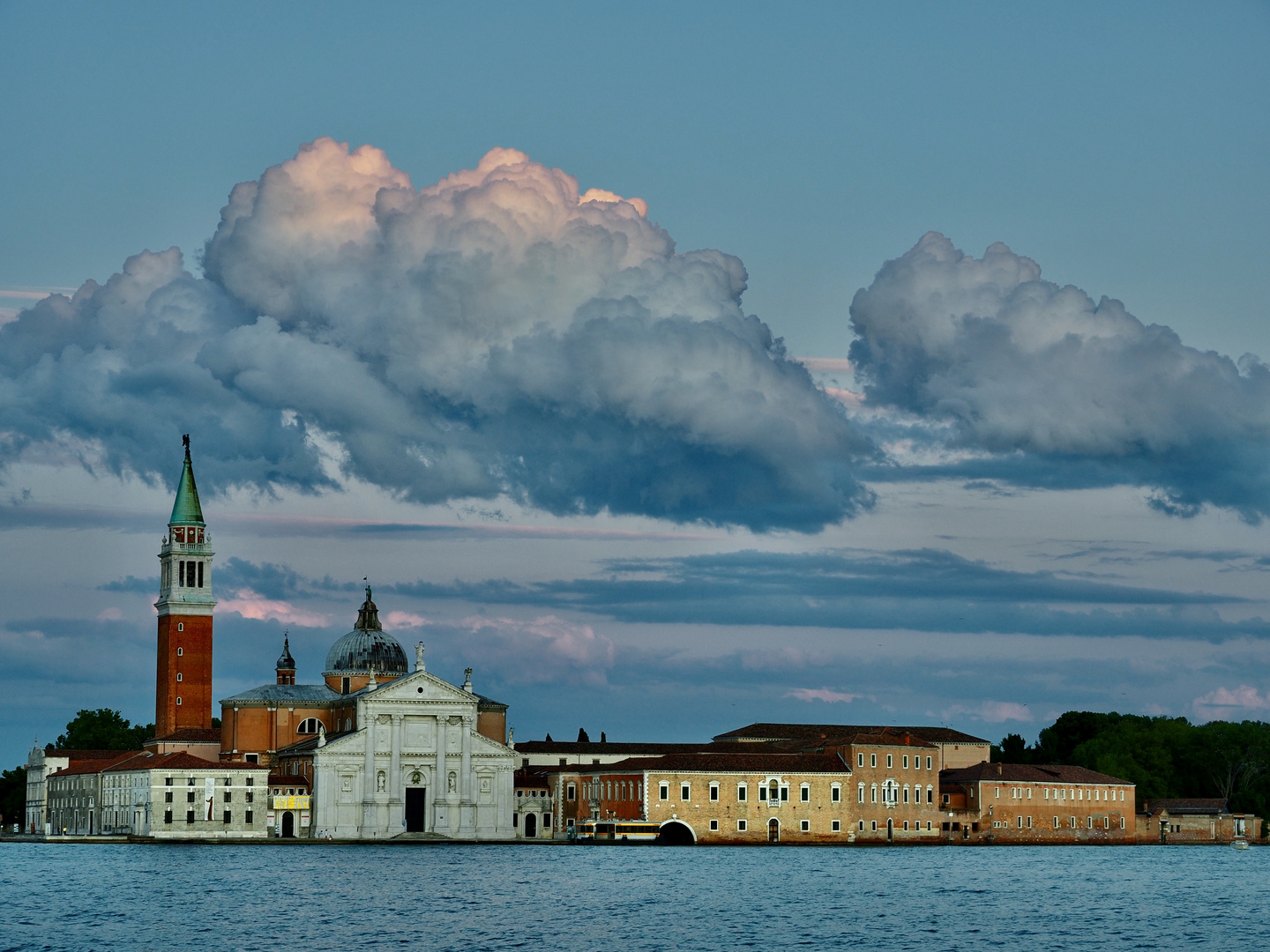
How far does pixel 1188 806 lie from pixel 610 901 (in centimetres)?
6981

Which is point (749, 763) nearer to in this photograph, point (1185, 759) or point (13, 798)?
point (1185, 759)

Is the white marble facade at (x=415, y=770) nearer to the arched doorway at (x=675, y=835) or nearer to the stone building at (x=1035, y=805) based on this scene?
the arched doorway at (x=675, y=835)

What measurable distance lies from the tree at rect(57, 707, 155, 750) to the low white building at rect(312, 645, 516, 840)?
3442 centimetres

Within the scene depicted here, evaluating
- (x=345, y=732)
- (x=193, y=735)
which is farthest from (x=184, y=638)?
(x=345, y=732)

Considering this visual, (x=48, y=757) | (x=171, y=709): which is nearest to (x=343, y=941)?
(x=171, y=709)

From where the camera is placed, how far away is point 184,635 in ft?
365

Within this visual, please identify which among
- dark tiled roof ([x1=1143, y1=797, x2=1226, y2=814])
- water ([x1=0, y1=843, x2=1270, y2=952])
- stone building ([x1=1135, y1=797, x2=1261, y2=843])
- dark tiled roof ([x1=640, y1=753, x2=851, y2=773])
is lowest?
water ([x1=0, y1=843, x2=1270, y2=952])

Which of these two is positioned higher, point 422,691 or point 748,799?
point 422,691

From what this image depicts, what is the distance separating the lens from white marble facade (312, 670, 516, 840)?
333 feet

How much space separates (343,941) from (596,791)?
5592cm

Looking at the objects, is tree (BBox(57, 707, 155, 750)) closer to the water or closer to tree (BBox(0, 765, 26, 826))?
tree (BBox(0, 765, 26, 826))

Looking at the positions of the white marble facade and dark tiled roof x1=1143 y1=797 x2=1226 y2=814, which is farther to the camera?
dark tiled roof x1=1143 y1=797 x2=1226 y2=814

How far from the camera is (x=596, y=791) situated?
4213 inches

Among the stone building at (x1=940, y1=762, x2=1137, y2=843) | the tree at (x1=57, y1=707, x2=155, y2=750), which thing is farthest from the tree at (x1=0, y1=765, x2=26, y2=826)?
the stone building at (x1=940, y1=762, x2=1137, y2=843)
